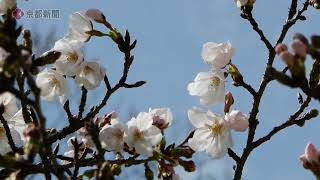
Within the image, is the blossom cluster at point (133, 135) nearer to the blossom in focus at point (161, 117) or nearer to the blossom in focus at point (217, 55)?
the blossom in focus at point (161, 117)

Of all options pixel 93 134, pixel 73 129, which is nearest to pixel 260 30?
pixel 73 129

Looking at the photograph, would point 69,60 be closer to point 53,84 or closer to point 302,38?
point 53,84

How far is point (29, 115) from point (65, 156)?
0.41 meters

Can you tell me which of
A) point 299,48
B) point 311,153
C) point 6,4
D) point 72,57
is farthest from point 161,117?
point 299,48

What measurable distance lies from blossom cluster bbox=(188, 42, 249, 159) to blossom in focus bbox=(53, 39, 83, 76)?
61cm

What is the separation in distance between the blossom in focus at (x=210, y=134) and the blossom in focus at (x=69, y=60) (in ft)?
2.00

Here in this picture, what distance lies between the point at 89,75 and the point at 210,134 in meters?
Result: 0.67

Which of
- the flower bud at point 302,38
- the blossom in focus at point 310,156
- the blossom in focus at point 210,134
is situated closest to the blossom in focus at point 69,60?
the blossom in focus at point 210,134

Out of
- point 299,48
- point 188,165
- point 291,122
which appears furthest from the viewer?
point 291,122

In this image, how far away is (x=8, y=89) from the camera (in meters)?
2.16

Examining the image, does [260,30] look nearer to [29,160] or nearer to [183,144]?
[183,144]

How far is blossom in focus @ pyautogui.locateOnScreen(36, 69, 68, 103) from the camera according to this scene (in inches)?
136

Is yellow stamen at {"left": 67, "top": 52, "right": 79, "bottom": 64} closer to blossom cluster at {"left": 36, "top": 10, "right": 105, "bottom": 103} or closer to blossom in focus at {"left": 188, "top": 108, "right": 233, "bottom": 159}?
blossom cluster at {"left": 36, "top": 10, "right": 105, "bottom": 103}

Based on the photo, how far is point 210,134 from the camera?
10.7 ft
